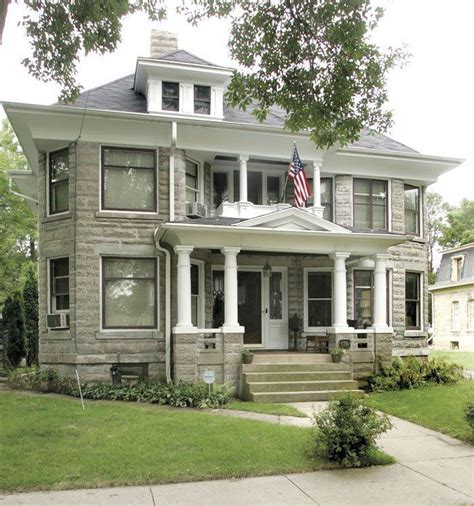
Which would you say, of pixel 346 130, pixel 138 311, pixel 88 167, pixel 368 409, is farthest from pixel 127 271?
pixel 368 409

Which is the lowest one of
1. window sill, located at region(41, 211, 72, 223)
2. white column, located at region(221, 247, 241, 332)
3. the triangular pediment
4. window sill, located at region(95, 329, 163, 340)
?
window sill, located at region(95, 329, 163, 340)

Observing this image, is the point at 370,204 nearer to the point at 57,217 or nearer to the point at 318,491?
the point at 57,217

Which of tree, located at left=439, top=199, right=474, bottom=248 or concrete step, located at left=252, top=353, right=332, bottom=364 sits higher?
tree, located at left=439, top=199, right=474, bottom=248

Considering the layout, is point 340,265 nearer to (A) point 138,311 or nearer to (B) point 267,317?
(B) point 267,317

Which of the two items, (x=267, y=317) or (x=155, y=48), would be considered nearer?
(x=267, y=317)

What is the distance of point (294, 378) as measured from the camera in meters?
11.1

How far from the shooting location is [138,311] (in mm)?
12211

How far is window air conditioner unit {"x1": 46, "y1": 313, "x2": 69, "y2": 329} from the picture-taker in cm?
1205

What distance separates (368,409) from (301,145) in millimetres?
8438

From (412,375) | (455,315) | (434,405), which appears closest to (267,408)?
(434,405)

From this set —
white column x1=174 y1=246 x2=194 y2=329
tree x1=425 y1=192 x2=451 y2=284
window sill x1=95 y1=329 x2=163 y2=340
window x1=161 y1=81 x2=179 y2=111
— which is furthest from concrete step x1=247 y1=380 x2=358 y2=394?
tree x1=425 y1=192 x2=451 y2=284

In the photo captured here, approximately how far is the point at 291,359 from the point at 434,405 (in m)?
3.27

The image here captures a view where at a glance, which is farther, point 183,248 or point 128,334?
point 128,334

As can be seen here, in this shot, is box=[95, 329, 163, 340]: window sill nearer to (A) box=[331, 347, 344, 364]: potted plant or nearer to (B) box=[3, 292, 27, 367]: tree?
(A) box=[331, 347, 344, 364]: potted plant
